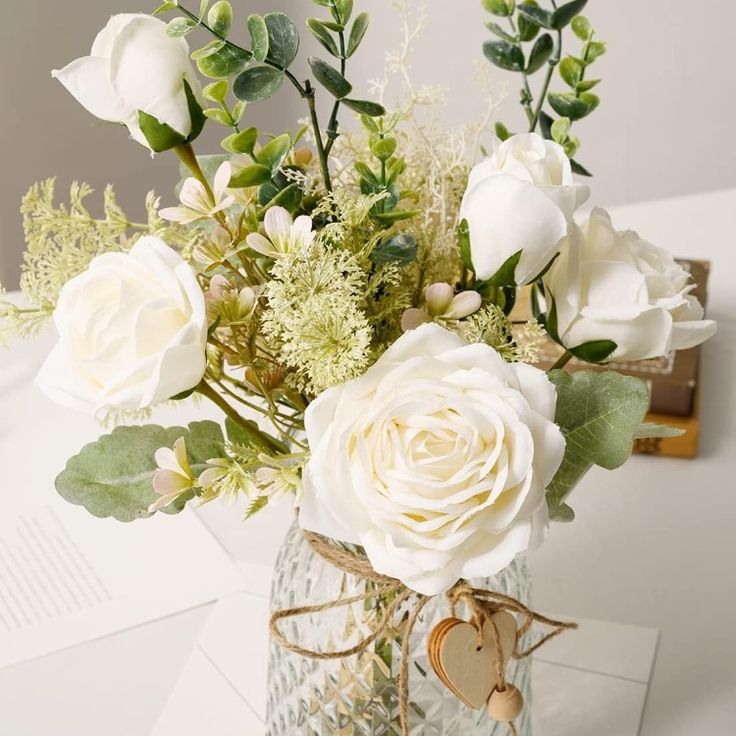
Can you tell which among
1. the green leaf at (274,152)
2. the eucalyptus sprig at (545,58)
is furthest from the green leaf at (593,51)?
the green leaf at (274,152)

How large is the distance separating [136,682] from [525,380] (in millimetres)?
518

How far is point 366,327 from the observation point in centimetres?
51

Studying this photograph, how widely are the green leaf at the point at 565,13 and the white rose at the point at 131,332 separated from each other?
26 centimetres

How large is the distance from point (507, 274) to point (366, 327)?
8 centimetres

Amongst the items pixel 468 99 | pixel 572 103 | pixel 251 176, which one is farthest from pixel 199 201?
pixel 468 99

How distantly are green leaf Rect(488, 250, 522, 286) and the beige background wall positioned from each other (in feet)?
6.70

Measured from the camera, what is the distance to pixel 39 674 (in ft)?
2.81

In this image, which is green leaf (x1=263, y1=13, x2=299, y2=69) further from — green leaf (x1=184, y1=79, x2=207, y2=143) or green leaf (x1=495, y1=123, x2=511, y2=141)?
green leaf (x1=495, y1=123, x2=511, y2=141)

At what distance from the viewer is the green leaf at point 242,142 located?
1.69 ft

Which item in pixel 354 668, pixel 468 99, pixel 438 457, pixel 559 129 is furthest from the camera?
pixel 468 99

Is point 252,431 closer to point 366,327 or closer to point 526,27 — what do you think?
point 366,327

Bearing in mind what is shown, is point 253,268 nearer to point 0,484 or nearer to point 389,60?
point 389,60

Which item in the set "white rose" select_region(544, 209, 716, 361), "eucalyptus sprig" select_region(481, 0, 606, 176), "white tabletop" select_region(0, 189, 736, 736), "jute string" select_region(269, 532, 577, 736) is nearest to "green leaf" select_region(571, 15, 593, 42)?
"eucalyptus sprig" select_region(481, 0, 606, 176)

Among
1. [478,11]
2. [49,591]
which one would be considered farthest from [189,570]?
[478,11]
